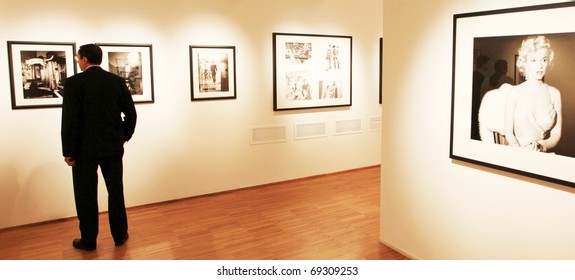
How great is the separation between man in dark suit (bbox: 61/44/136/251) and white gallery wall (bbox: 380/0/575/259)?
235 cm

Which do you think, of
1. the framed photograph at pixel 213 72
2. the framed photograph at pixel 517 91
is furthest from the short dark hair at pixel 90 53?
the framed photograph at pixel 517 91

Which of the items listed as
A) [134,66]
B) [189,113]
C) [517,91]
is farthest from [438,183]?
[134,66]

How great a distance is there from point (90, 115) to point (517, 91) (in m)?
3.23

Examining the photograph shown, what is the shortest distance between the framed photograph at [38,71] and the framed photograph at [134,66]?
14.4 inches

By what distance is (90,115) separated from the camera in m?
3.65

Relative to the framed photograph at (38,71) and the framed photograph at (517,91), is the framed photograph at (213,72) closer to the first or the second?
the framed photograph at (38,71)

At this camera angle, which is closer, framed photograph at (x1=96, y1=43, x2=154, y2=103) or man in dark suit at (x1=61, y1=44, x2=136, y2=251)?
man in dark suit at (x1=61, y1=44, x2=136, y2=251)

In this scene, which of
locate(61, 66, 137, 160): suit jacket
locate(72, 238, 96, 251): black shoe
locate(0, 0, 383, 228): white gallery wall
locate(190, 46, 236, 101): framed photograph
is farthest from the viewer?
locate(190, 46, 236, 101): framed photograph

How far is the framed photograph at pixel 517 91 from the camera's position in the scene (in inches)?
92.1

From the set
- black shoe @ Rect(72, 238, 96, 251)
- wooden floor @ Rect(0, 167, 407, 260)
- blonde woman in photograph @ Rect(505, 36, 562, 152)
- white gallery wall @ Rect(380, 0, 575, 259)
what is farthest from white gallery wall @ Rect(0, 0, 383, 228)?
blonde woman in photograph @ Rect(505, 36, 562, 152)

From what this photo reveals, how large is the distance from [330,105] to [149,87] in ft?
8.70

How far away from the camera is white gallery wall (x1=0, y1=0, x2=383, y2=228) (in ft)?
14.6

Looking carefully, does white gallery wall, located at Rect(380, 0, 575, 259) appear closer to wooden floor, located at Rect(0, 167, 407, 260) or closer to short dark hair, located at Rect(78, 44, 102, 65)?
wooden floor, located at Rect(0, 167, 407, 260)

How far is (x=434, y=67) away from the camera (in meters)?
3.19
